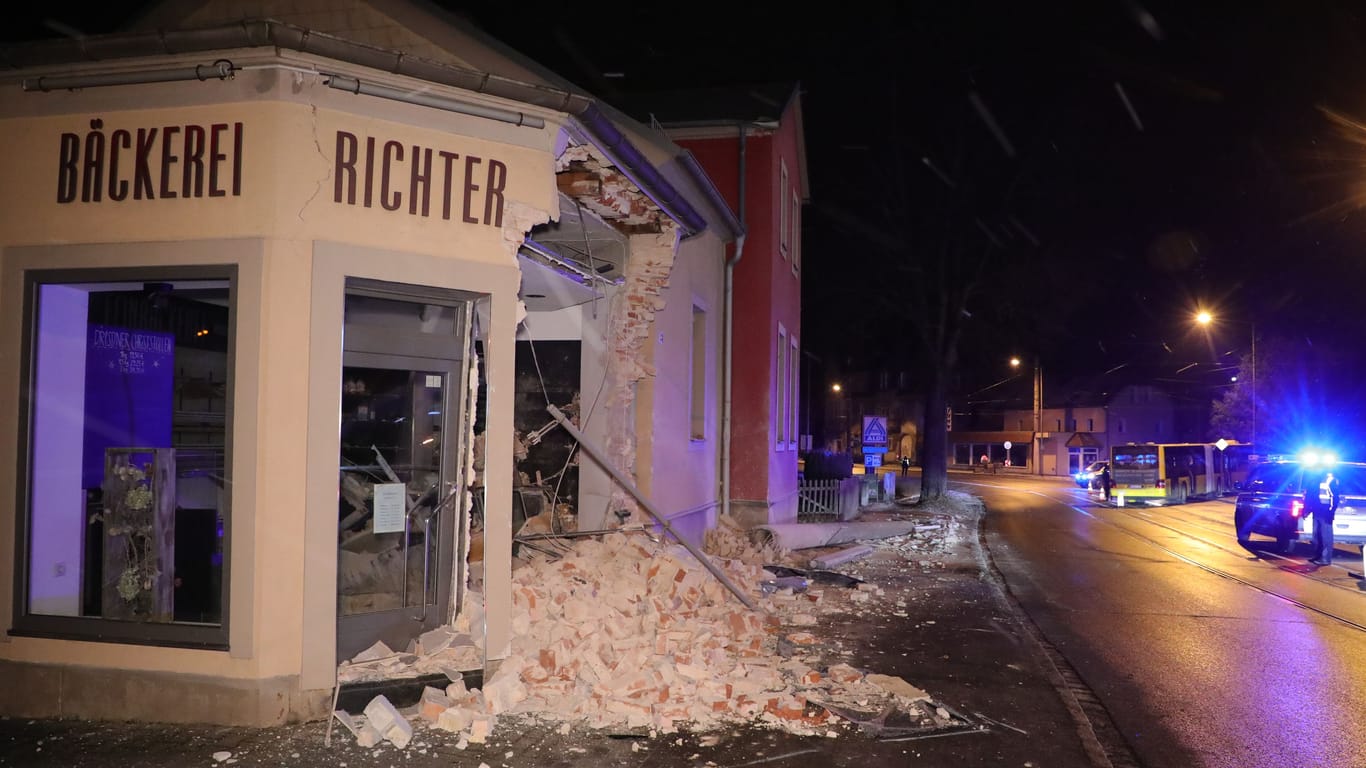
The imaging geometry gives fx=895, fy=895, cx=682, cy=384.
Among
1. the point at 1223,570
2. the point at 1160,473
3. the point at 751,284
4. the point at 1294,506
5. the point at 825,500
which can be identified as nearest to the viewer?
the point at 1223,570

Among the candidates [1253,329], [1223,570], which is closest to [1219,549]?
[1223,570]

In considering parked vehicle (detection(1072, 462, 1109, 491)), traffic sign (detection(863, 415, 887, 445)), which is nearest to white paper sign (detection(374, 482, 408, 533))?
traffic sign (detection(863, 415, 887, 445))

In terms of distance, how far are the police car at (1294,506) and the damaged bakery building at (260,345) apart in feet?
48.6

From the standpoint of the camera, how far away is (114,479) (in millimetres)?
6312

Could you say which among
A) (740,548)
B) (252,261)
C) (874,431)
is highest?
(252,261)

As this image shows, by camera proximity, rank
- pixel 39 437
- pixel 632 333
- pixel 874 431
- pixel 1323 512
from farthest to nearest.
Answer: pixel 874 431
pixel 1323 512
pixel 632 333
pixel 39 437

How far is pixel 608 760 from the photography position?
5.19 m

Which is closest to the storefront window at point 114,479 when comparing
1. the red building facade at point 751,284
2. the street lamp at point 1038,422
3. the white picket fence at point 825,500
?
the red building facade at point 751,284

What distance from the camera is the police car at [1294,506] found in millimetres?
15789

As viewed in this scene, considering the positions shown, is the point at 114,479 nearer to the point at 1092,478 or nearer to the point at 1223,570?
the point at 1223,570

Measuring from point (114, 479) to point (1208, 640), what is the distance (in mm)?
9682

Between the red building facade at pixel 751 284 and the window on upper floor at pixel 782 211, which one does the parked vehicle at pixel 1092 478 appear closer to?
the window on upper floor at pixel 782 211

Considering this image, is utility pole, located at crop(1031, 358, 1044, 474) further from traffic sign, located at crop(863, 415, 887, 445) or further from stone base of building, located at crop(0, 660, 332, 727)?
stone base of building, located at crop(0, 660, 332, 727)

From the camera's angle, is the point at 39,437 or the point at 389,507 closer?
the point at 39,437
